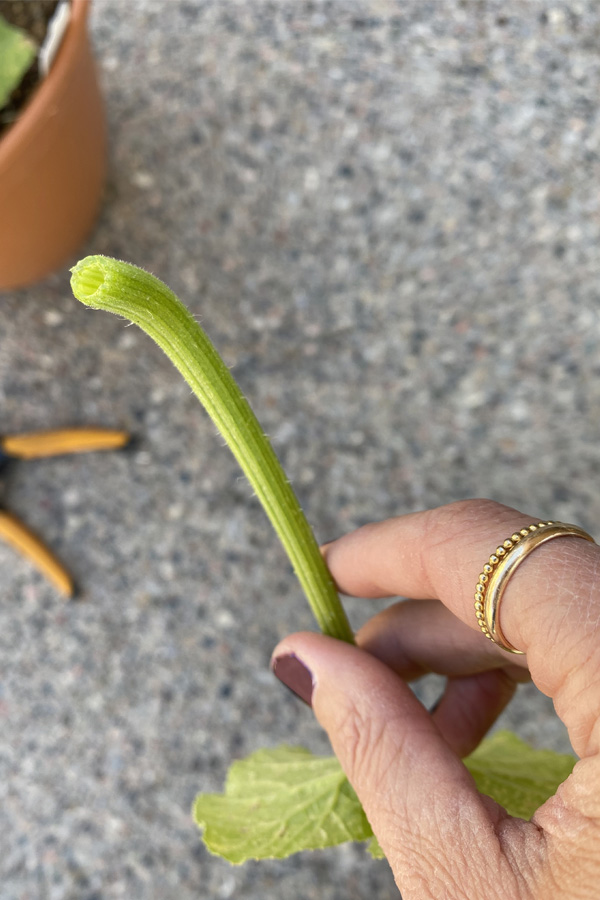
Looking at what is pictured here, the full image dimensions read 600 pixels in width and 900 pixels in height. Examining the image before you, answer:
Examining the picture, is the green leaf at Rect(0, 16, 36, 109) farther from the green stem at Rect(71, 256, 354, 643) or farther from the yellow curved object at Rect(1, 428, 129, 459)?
the green stem at Rect(71, 256, 354, 643)

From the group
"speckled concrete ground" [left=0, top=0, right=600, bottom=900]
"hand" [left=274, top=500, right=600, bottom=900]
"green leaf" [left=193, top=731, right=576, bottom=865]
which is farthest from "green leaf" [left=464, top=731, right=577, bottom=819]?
"speckled concrete ground" [left=0, top=0, right=600, bottom=900]

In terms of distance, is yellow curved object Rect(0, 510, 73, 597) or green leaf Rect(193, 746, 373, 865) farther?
yellow curved object Rect(0, 510, 73, 597)

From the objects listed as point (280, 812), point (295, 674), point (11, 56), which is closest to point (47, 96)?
point (11, 56)

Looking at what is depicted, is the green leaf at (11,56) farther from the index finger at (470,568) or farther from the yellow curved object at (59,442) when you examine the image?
the index finger at (470,568)

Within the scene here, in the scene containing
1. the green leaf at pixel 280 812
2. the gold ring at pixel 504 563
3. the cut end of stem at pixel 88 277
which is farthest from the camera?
the green leaf at pixel 280 812

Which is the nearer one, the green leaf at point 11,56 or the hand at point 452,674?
the hand at point 452,674

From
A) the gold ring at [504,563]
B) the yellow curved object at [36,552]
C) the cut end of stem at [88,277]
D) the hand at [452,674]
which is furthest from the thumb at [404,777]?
the yellow curved object at [36,552]

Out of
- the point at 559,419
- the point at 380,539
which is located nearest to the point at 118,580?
the point at 380,539
